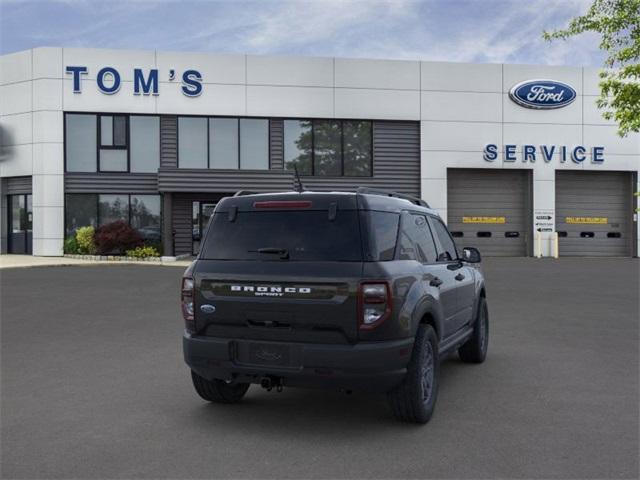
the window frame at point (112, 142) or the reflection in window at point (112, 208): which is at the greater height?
the window frame at point (112, 142)

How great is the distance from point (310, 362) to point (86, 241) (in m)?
21.9

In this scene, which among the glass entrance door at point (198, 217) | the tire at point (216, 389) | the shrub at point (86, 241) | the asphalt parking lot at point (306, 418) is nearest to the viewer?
the asphalt parking lot at point (306, 418)

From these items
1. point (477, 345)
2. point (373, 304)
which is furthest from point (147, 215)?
point (373, 304)

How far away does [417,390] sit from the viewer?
4.64m

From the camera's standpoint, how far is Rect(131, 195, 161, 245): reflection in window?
25.8m

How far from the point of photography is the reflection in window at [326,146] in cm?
2672

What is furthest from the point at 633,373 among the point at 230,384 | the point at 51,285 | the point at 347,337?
the point at 51,285

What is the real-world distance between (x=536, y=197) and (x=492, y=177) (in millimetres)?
2095

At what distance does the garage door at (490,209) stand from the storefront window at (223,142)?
31.4ft

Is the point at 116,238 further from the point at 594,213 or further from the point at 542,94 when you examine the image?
the point at 594,213

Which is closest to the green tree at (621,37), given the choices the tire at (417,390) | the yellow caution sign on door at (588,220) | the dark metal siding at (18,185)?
the tire at (417,390)

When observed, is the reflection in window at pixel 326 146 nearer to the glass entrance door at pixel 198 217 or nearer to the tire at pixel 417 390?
the glass entrance door at pixel 198 217

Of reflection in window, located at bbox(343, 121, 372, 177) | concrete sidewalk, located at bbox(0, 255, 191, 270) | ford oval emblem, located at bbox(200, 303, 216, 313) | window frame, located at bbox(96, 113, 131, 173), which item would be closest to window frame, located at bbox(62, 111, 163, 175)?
window frame, located at bbox(96, 113, 131, 173)

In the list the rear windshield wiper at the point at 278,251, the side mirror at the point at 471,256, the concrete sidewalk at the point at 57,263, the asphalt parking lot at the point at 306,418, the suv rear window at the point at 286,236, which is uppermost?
the suv rear window at the point at 286,236
